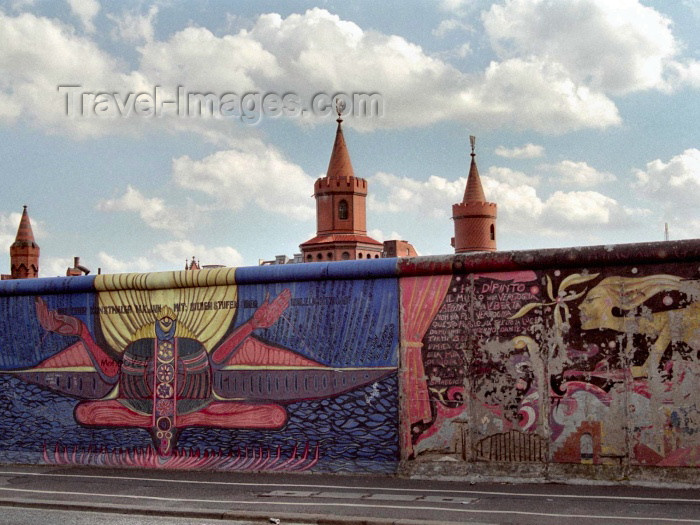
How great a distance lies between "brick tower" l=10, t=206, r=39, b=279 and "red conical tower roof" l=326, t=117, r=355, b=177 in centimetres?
2948

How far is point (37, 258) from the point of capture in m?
69.0

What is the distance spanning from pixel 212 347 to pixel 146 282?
5.88ft

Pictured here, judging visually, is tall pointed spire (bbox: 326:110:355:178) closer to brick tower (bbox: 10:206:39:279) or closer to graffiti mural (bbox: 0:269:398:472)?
brick tower (bbox: 10:206:39:279)

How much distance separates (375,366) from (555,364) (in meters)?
2.72

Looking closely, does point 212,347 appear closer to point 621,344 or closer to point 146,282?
point 146,282

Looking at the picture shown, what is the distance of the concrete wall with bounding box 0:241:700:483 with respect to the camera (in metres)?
12.0

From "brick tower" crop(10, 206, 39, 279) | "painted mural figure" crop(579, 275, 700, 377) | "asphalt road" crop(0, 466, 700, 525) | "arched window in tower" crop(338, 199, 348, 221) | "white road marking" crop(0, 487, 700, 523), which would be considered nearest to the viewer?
"white road marking" crop(0, 487, 700, 523)

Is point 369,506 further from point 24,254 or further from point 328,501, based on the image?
point 24,254

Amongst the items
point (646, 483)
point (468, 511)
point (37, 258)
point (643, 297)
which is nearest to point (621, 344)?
point (643, 297)

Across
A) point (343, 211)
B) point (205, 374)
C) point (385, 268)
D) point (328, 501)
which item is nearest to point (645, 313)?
point (385, 268)

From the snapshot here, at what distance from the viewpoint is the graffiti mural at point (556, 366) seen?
38.9 ft

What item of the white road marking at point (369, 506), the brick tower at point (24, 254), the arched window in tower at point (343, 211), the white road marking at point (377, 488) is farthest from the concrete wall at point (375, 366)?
the arched window in tower at point (343, 211)

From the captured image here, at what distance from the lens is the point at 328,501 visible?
37.6ft

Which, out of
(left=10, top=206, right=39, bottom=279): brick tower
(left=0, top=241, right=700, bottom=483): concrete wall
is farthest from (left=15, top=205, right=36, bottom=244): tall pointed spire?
(left=0, top=241, right=700, bottom=483): concrete wall
